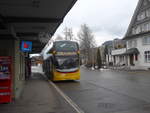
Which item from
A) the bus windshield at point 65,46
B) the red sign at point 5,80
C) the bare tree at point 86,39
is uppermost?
the bare tree at point 86,39

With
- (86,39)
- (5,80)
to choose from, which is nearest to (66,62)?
(5,80)

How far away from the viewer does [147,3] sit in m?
47.3

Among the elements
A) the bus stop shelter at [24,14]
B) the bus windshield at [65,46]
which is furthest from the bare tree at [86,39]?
the bus stop shelter at [24,14]

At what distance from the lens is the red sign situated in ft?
31.9

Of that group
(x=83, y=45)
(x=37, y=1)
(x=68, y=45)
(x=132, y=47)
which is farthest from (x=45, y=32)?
(x=83, y=45)

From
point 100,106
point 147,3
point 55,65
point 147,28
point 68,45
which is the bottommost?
point 100,106

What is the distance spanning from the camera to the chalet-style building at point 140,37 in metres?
46.2

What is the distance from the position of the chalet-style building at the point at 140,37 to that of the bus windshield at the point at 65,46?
26.3m

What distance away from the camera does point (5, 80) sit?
32.6ft

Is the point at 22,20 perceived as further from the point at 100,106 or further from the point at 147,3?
the point at 147,3

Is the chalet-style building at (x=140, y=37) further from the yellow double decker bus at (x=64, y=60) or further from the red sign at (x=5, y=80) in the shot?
the red sign at (x=5, y=80)

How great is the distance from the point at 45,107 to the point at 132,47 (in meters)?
45.2

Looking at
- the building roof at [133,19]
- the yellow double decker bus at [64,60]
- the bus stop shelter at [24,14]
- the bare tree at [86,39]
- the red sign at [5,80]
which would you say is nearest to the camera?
the bus stop shelter at [24,14]

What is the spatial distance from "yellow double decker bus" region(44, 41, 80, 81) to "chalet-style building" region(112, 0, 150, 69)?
26.2 metres
